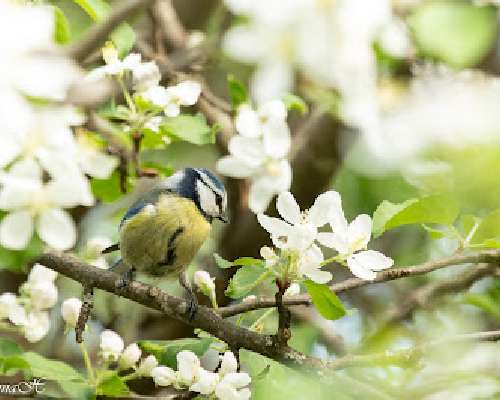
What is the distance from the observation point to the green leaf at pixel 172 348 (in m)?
1.51

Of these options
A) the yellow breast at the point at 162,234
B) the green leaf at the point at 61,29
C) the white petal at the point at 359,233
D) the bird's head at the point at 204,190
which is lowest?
the white petal at the point at 359,233

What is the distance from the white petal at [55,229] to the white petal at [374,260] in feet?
1.71

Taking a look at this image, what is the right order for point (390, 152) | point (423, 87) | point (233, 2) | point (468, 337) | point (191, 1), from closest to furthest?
point (233, 2)
point (390, 152)
point (423, 87)
point (468, 337)
point (191, 1)

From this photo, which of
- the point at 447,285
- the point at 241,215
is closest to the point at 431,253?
the point at 447,285

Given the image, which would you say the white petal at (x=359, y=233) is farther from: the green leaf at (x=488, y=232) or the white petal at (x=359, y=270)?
the green leaf at (x=488, y=232)

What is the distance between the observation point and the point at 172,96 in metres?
1.58

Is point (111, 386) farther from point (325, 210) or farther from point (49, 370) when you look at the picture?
point (325, 210)

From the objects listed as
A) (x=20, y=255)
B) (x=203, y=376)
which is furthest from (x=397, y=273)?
(x=20, y=255)

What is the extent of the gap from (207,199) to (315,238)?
3.27 feet

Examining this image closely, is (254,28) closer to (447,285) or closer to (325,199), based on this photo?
(325,199)

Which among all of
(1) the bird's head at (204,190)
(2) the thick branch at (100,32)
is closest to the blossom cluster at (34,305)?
(1) the bird's head at (204,190)

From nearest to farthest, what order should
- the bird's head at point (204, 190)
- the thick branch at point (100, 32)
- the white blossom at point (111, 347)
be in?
the thick branch at point (100, 32), the white blossom at point (111, 347), the bird's head at point (204, 190)

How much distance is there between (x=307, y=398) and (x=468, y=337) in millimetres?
453

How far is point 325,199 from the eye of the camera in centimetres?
129
